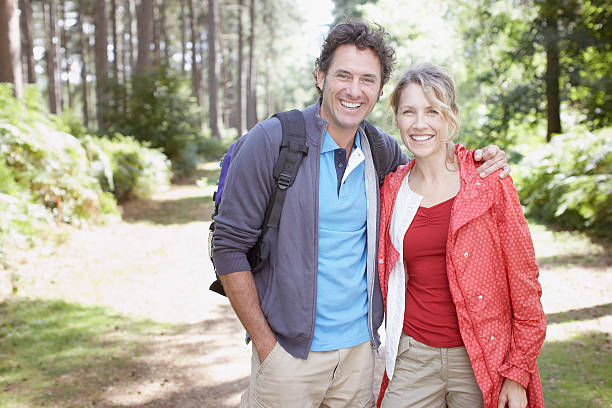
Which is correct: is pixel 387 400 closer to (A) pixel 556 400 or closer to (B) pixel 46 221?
(A) pixel 556 400

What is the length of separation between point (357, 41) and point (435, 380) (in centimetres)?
179

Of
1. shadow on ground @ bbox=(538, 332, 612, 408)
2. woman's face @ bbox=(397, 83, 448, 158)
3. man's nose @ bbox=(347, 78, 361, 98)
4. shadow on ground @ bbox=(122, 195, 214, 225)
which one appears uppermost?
man's nose @ bbox=(347, 78, 361, 98)

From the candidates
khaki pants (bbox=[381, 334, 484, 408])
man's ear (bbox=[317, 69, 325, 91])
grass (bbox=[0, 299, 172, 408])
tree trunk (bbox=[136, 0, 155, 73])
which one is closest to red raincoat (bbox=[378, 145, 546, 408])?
khaki pants (bbox=[381, 334, 484, 408])

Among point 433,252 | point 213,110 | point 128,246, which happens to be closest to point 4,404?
point 433,252

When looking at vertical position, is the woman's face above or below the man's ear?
below

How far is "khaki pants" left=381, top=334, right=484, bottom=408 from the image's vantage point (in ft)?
8.23

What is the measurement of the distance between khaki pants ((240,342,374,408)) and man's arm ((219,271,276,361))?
0.07m

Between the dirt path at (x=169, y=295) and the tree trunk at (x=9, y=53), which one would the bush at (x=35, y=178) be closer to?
the dirt path at (x=169, y=295)

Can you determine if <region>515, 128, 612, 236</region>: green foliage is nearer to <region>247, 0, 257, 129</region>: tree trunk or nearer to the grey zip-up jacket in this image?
the grey zip-up jacket

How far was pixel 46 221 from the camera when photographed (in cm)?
808

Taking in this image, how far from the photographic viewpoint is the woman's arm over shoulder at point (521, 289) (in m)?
2.37

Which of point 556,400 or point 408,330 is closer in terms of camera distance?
point 408,330

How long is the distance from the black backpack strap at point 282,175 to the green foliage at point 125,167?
8.53 meters

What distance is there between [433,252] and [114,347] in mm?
4128
